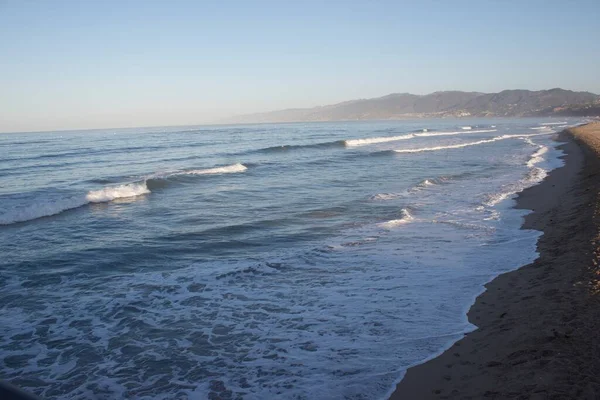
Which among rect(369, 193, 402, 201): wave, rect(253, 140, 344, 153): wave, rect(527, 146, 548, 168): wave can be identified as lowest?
rect(369, 193, 402, 201): wave

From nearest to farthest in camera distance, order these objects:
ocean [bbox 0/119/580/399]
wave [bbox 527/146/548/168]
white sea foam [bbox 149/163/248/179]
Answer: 1. ocean [bbox 0/119/580/399]
2. white sea foam [bbox 149/163/248/179]
3. wave [bbox 527/146/548/168]

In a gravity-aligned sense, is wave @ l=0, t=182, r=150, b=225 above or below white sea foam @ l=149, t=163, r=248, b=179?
below

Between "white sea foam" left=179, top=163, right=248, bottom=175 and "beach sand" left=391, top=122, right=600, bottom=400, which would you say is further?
"white sea foam" left=179, top=163, right=248, bottom=175

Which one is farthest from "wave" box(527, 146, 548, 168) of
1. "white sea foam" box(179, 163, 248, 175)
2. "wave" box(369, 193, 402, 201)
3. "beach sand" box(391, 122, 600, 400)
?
"beach sand" box(391, 122, 600, 400)

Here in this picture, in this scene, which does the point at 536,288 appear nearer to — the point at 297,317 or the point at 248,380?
the point at 297,317

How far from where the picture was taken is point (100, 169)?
25.8m

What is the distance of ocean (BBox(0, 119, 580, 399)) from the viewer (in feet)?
16.5

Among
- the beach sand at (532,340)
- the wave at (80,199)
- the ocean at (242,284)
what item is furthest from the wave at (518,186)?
the wave at (80,199)

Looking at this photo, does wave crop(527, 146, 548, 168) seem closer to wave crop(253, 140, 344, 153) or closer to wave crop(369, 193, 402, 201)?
wave crop(369, 193, 402, 201)

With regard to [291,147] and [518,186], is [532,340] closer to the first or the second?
[518,186]

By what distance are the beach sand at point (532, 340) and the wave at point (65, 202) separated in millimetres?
13869

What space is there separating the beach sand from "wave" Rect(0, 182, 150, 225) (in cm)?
1387

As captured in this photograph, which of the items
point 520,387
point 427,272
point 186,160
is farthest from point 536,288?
point 186,160

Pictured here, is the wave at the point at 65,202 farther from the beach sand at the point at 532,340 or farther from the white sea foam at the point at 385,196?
the beach sand at the point at 532,340
